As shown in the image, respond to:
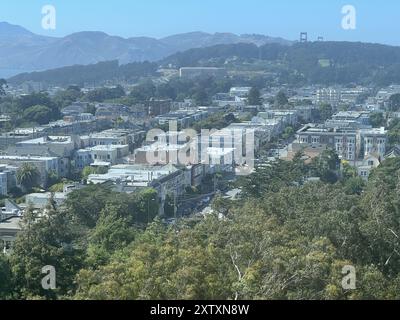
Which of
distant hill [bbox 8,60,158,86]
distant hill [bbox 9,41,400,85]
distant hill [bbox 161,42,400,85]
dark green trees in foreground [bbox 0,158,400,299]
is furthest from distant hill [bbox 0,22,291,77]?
dark green trees in foreground [bbox 0,158,400,299]

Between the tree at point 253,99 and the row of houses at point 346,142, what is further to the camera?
the tree at point 253,99

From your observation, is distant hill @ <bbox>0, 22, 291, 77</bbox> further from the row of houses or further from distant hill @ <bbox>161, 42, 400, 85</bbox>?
the row of houses

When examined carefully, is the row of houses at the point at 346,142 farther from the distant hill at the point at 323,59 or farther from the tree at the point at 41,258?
the distant hill at the point at 323,59

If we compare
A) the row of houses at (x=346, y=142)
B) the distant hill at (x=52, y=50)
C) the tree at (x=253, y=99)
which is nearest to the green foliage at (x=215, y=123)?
the row of houses at (x=346, y=142)

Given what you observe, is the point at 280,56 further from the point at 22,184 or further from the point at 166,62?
the point at 22,184

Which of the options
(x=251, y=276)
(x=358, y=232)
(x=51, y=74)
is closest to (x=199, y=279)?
(x=251, y=276)

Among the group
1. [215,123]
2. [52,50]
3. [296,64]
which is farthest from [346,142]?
[52,50]
